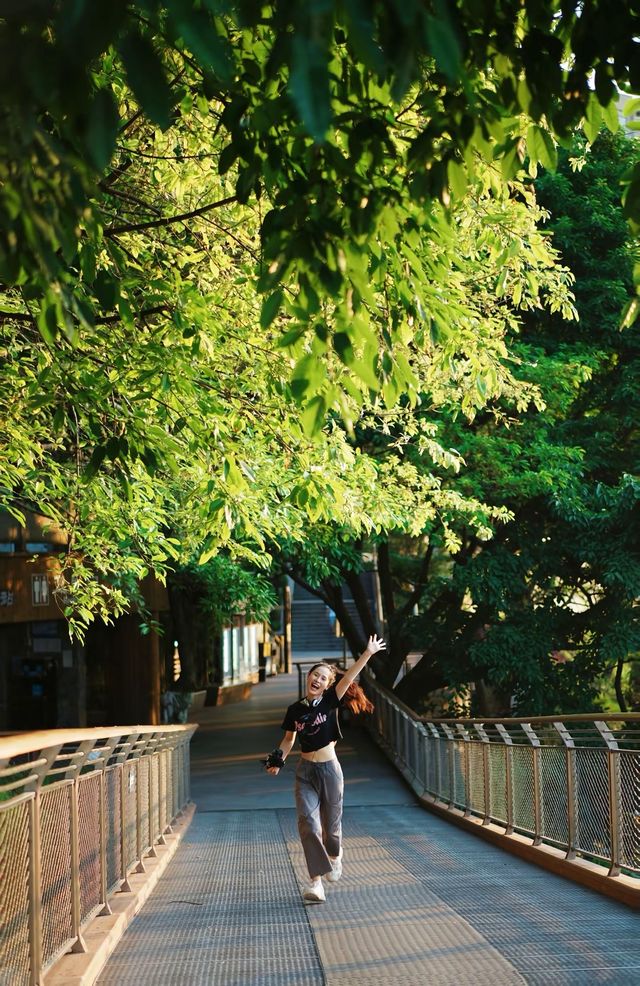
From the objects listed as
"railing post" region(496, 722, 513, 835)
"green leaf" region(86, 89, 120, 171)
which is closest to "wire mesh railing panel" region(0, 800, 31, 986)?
"green leaf" region(86, 89, 120, 171)

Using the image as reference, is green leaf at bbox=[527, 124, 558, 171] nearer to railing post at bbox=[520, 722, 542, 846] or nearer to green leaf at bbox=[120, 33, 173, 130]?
green leaf at bbox=[120, 33, 173, 130]

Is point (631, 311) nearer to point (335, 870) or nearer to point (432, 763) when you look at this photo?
point (335, 870)

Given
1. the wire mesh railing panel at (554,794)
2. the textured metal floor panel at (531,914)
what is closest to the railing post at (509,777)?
the textured metal floor panel at (531,914)

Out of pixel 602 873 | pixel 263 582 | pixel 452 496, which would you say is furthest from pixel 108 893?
pixel 263 582

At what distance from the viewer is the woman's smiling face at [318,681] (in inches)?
367

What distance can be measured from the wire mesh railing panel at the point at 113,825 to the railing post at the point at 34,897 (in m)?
2.49

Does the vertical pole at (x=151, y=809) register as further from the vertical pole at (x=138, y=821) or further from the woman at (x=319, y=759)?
the woman at (x=319, y=759)

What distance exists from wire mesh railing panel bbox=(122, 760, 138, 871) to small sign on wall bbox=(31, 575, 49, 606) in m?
10.9

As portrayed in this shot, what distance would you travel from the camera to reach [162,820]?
12.9 m

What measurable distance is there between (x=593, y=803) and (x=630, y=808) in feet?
2.99

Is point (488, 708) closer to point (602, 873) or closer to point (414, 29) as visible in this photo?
point (602, 873)

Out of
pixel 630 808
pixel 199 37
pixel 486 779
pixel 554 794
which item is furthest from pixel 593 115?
pixel 486 779

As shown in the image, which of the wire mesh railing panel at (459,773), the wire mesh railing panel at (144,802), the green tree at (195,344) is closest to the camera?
the green tree at (195,344)

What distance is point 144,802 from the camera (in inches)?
422
